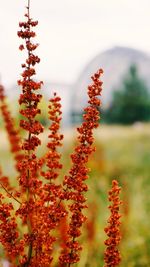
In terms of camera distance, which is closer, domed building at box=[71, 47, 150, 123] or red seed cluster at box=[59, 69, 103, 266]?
red seed cluster at box=[59, 69, 103, 266]

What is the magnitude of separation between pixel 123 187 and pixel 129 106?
1571 cm

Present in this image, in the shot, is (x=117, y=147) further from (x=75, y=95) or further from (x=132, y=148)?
(x=75, y=95)

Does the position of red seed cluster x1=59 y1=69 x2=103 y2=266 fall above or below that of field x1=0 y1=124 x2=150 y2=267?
below

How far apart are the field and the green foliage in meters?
0.50

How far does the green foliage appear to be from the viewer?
25328 mm

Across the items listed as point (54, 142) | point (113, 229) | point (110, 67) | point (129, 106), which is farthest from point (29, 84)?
point (110, 67)

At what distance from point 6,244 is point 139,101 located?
22.1m

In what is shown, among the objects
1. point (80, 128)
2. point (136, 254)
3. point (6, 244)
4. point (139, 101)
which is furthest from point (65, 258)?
point (139, 101)

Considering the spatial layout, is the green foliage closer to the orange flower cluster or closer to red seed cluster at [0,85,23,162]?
red seed cluster at [0,85,23,162]

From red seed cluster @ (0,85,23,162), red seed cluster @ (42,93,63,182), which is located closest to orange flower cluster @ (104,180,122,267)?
red seed cluster @ (42,93,63,182)

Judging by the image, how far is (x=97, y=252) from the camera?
8094mm

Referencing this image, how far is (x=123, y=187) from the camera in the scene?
9922 millimetres

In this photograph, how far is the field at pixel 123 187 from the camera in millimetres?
7652

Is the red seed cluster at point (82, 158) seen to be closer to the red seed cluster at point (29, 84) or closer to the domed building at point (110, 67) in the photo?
the red seed cluster at point (29, 84)
